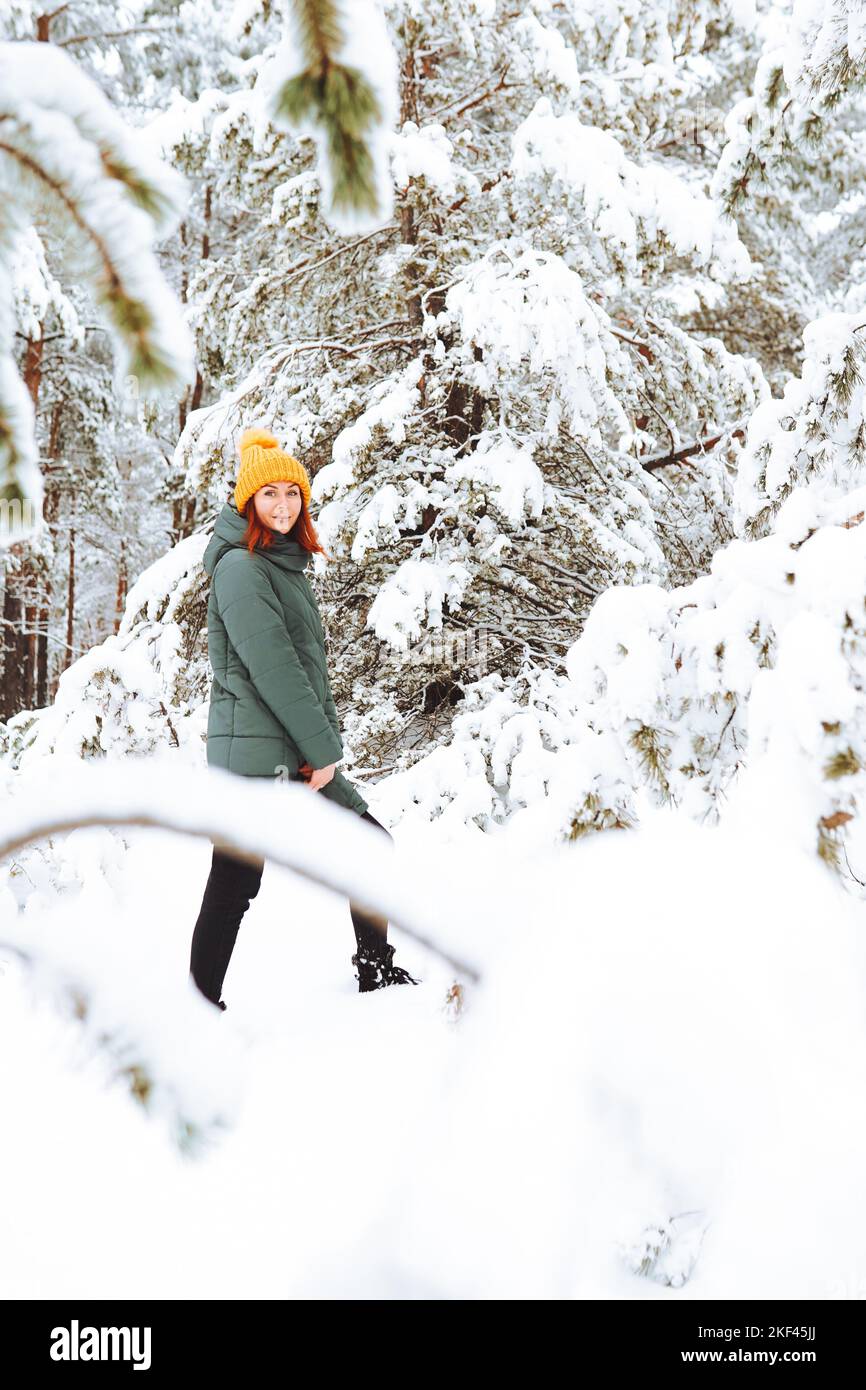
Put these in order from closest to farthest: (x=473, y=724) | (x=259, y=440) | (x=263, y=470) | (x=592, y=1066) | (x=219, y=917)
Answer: (x=592, y=1066) < (x=219, y=917) < (x=263, y=470) < (x=259, y=440) < (x=473, y=724)

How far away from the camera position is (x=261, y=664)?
2562mm

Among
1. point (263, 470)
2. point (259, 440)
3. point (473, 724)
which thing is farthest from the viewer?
point (473, 724)

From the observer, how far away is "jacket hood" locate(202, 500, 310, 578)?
8.93ft

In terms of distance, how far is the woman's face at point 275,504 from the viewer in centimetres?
272

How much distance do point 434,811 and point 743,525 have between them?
2473mm

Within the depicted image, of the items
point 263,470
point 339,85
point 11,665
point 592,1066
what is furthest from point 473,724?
point 11,665

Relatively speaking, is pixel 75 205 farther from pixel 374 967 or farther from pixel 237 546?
pixel 374 967

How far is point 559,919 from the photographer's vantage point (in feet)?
2.15

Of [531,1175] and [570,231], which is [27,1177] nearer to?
[531,1175]

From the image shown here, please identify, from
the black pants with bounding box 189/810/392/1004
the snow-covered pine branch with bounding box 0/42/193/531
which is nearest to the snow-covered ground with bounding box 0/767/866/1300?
the snow-covered pine branch with bounding box 0/42/193/531

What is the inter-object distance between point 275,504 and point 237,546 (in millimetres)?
176
